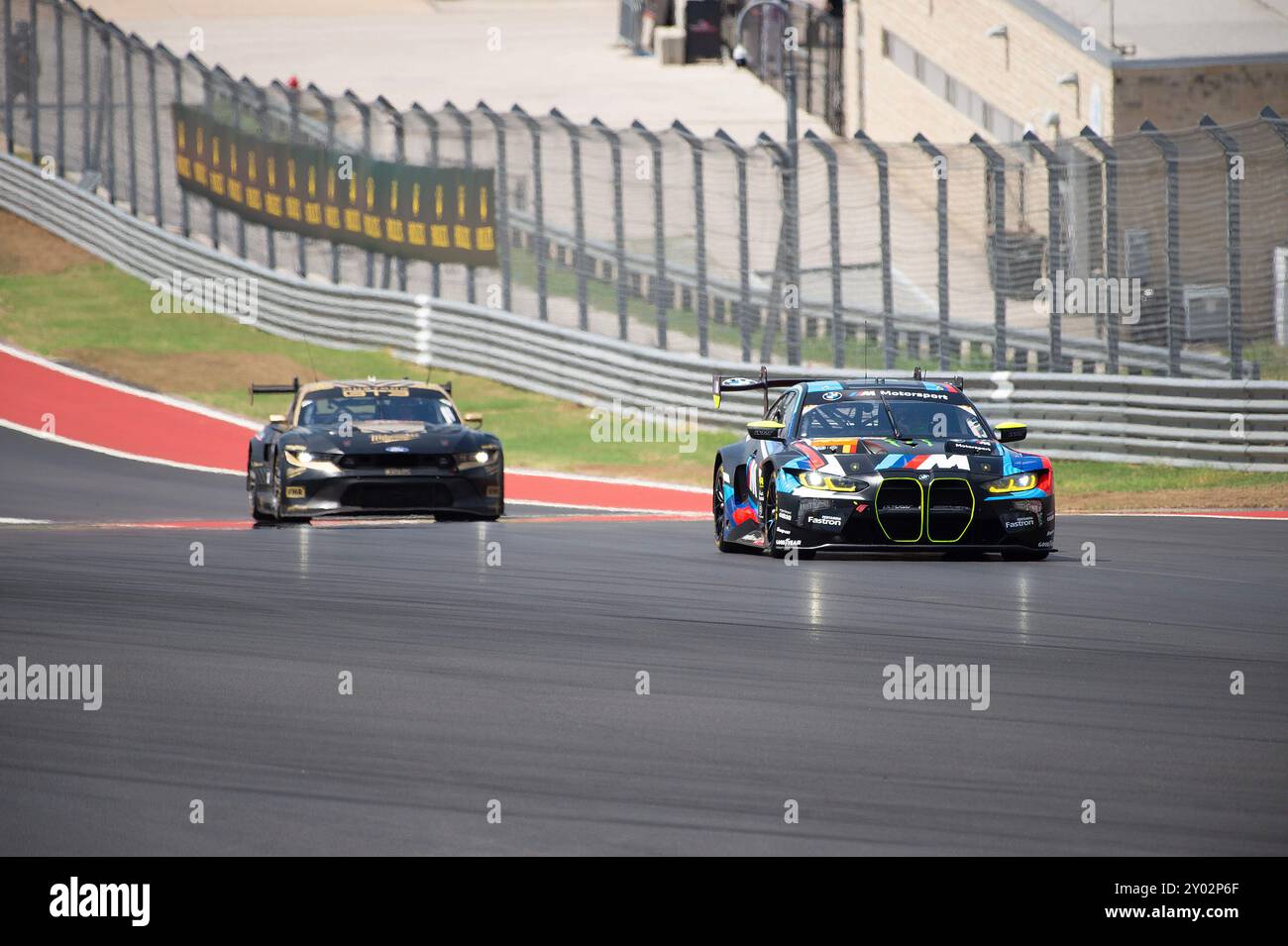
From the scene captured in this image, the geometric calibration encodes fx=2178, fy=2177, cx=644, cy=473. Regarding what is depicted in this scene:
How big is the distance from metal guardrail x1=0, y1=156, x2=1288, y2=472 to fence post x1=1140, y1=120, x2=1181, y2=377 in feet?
1.46

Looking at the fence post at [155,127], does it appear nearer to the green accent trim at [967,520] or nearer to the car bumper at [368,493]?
the car bumper at [368,493]

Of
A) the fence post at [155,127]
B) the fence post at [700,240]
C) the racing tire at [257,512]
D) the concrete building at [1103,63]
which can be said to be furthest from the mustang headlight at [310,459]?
the fence post at [155,127]

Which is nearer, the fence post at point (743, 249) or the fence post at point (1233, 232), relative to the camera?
the fence post at point (1233, 232)

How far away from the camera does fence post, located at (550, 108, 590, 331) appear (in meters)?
29.5

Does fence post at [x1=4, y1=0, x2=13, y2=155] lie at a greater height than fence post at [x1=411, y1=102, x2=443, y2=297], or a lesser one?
greater

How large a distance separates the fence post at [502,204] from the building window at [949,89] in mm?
9180

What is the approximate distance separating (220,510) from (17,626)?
8.12m

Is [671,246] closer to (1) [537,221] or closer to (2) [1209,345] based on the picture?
(1) [537,221]

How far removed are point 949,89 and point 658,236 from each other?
1456 centimetres

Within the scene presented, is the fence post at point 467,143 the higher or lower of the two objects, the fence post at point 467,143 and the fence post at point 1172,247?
the higher

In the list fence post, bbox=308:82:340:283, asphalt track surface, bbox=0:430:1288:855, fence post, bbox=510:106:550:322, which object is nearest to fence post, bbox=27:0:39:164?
fence post, bbox=308:82:340:283

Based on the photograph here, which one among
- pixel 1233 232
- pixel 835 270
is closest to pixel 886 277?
pixel 835 270

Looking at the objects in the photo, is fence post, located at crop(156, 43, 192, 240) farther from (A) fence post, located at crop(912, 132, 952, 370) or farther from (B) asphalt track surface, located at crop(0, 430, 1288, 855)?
(B) asphalt track surface, located at crop(0, 430, 1288, 855)

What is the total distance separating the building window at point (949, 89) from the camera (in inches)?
1494
